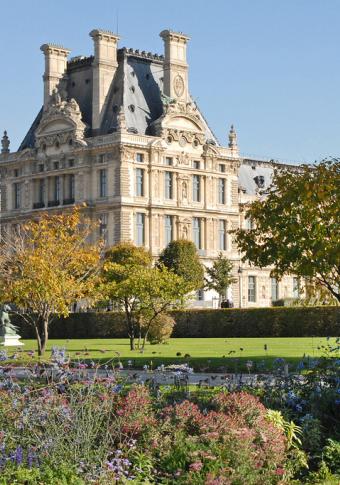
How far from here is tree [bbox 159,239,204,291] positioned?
8015cm

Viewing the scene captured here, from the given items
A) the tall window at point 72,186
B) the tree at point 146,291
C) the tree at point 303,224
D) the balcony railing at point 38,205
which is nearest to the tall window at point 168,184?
the tall window at point 72,186

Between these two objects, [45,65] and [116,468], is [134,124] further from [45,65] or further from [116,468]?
[116,468]

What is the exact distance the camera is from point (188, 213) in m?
89.2

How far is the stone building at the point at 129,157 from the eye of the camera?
85.6 m

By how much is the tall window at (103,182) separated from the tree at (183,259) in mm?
7324

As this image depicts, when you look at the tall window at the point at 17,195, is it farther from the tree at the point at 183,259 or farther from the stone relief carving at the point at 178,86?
the tree at the point at 183,259

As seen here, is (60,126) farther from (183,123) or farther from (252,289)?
(252,289)

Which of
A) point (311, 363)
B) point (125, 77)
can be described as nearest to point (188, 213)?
point (125, 77)

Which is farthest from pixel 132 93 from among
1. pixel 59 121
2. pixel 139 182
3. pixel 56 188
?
pixel 56 188

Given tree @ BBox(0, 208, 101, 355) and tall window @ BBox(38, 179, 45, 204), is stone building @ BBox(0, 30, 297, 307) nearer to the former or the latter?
tall window @ BBox(38, 179, 45, 204)

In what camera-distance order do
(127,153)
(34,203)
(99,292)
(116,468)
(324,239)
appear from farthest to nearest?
(34,203), (127,153), (99,292), (324,239), (116,468)

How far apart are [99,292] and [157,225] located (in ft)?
136

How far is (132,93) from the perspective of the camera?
8838cm

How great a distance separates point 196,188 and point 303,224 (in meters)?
60.4
